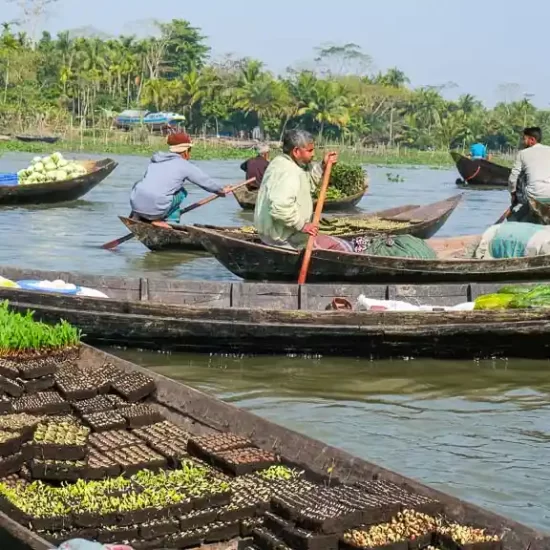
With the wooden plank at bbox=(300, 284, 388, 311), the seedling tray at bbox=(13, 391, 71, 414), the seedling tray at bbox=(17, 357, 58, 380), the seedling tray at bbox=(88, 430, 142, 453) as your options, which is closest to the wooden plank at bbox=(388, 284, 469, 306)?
the wooden plank at bbox=(300, 284, 388, 311)

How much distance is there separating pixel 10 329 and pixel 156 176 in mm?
5161

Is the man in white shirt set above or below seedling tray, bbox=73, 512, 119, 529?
above

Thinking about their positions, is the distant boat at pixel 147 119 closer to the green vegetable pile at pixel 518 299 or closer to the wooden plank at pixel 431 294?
the wooden plank at pixel 431 294

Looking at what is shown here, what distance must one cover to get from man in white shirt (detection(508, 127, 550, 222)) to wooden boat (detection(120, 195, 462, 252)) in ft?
5.53

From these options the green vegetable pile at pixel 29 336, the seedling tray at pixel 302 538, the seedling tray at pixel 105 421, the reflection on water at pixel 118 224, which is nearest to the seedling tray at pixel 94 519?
the seedling tray at pixel 302 538

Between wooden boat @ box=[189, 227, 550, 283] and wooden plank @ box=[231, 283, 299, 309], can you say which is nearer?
wooden plank @ box=[231, 283, 299, 309]

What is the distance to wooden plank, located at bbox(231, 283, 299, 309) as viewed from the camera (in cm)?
825

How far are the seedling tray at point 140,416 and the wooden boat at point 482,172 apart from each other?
2287cm

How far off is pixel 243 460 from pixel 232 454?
0.09m

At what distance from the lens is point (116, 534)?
12.4 feet

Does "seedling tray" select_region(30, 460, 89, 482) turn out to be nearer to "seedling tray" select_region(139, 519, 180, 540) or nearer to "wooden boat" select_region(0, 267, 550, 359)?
"seedling tray" select_region(139, 519, 180, 540)

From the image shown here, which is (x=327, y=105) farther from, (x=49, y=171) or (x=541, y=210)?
(x=541, y=210)

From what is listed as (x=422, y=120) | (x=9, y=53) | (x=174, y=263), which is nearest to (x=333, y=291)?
(x=174, y=263)

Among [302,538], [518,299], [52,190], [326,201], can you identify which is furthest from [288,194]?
[52,190]
